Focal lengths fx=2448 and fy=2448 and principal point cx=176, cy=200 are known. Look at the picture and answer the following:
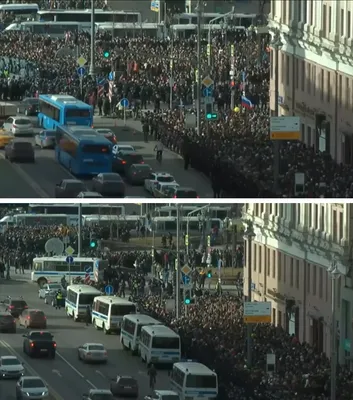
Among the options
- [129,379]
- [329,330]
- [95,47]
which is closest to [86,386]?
[129,379]

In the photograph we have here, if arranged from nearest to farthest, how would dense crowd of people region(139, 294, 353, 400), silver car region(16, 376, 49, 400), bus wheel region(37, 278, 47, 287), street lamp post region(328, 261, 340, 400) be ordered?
street lamp post region(328, 261, 340, 400) → dense crowd of people region(139, 294, 353, 400) → silver car region(16, 376, 49, 400) → bus wheel region(37, 278, 47, 287)

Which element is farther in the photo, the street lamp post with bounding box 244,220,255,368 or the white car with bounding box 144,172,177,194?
the street lamp post with bounding box 244,220,255,368

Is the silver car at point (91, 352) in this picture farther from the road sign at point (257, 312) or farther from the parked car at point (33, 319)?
the road sign at point (257, 312)

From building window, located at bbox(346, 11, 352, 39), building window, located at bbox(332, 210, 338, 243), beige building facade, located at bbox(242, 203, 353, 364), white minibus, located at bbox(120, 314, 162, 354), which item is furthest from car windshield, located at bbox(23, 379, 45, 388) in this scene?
building window, located at bbox(346, 11, 352, 39)

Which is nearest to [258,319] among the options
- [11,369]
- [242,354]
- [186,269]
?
[242,354]

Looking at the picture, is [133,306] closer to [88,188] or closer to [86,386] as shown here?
[86,386]

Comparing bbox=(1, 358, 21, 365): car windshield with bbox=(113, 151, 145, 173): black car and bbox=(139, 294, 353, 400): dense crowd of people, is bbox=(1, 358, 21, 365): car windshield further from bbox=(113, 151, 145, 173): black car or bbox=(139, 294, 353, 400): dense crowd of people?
bbox=(113, 151, 145, 173): black car

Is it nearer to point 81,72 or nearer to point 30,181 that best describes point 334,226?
point 81,72
